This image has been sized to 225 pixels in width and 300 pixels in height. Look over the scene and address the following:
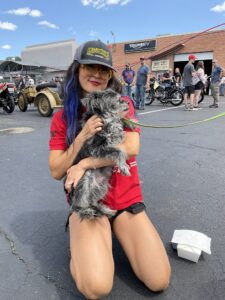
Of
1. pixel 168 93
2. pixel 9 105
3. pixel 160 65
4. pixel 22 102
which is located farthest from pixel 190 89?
pixel 160 65

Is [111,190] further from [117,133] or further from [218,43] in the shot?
[218,43]

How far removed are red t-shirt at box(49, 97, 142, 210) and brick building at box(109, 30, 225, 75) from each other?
1936cm

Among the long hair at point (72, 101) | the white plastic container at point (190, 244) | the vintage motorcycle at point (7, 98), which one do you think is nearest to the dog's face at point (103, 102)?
the long hair at point (72, 101)

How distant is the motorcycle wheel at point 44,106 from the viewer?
406 inches

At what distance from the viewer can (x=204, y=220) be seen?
302cm

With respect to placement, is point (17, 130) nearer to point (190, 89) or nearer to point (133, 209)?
point (133, 209)

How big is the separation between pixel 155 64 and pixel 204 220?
23.8 metres

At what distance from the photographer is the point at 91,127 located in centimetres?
203

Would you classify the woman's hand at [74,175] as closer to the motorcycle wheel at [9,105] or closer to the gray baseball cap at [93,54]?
the gray baseball cap at [93,54]

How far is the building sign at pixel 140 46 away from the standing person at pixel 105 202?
980 inches

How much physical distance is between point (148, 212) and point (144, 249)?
1031 mm

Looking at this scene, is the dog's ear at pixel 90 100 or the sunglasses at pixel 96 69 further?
the sunglasses at pixel 96 69

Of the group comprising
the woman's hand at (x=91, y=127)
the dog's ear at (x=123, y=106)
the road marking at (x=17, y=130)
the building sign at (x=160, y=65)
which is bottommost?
the road marking at (x=17, y=130)

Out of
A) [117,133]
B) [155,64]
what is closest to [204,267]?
[117,133]
